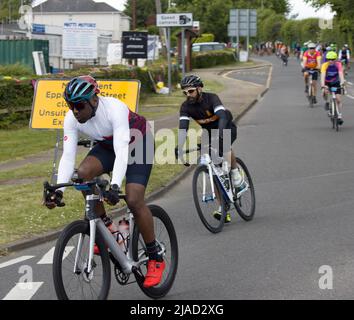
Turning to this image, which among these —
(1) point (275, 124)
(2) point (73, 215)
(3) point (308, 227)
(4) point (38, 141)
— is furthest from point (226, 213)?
(1) point (275, 124)

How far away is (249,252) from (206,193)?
1547 mm

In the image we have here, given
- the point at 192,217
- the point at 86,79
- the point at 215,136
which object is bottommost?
the point at 192,217

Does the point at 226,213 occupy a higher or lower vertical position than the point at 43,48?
lower

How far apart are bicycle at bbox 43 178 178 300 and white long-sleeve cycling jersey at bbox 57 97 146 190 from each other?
0.52 ft

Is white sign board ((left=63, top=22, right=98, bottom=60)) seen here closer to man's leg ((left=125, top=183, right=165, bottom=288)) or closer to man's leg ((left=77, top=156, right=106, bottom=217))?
man's leg ((left=77, top=156, right=106, bottom=217))

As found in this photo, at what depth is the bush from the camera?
63562mm

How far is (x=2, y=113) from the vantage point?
21.3 metres

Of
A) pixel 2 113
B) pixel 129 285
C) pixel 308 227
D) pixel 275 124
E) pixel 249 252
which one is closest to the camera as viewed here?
pixel 129 285

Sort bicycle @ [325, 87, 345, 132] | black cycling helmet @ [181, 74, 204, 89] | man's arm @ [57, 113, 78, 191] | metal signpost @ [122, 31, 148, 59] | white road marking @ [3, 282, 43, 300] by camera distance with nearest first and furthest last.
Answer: man's arm @ [57, 113, 78, 191] → white road marking @ [3, 282, 43, 300] → black cycling helmet @ [181, 74, 204, 89] → bicycle @ [325, 87, 345, 132] → metal signpost @ [122, 31, 148, 59]

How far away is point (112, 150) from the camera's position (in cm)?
689

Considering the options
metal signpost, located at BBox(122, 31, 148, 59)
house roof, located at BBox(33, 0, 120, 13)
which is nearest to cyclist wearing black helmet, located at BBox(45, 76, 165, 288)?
metal signpost, located at BBox(122, 31, 148, 59)

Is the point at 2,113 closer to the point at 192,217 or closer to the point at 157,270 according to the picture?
the point at 192,217

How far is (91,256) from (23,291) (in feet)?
4.02

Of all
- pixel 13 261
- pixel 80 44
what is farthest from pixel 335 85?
pixel 80 44
